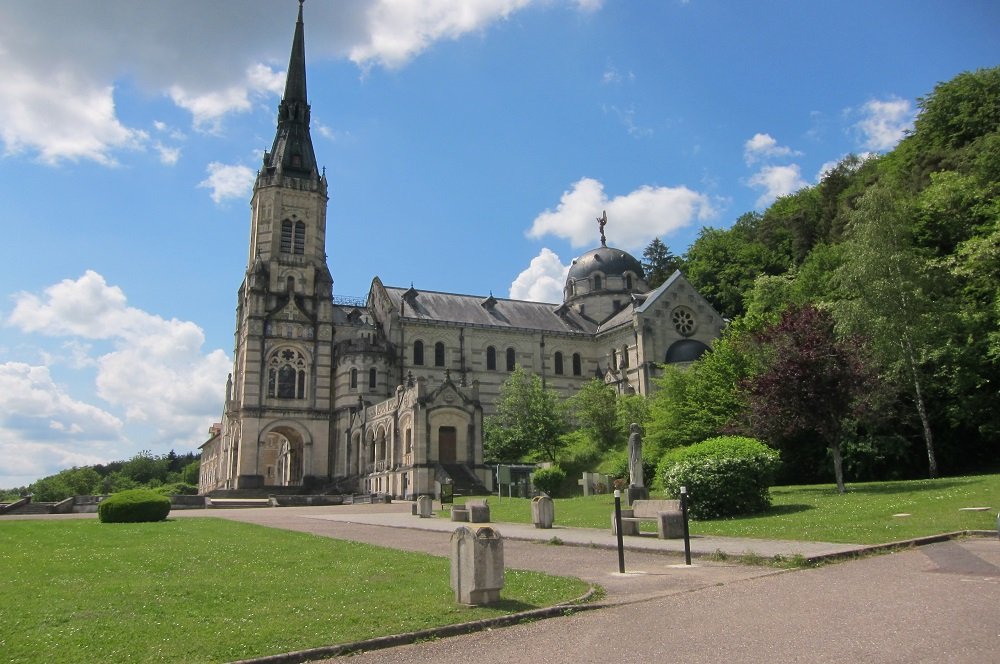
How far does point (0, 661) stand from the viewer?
7.03m

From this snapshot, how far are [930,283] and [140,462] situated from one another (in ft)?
426

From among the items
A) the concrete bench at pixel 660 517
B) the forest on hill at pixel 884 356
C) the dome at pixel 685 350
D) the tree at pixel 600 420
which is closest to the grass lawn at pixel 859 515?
the concrete bench at pixel 660 517

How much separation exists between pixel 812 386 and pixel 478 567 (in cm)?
1883

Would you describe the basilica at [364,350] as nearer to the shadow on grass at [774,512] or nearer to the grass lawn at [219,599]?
the shadow on grass at [774,512]

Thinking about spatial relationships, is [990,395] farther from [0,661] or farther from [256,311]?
[256,311]

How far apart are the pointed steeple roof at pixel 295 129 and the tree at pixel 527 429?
27857 mm

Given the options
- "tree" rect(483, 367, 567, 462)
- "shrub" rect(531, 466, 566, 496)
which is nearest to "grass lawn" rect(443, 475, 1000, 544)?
"shrub" rect(531, 466, 566, 496)

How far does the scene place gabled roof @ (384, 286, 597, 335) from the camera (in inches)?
2581

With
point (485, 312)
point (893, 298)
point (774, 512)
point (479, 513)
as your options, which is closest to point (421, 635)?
point (774, 512)

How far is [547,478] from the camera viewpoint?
119 ft

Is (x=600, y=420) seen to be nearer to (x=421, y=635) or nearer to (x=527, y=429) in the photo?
(x=527, y=429)

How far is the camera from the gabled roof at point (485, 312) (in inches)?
2581

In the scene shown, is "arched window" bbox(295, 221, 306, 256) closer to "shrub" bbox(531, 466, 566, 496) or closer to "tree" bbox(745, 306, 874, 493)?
"shrub" bbox(531, 466, 566, 496)

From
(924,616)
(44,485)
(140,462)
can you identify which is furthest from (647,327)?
(140,462)
